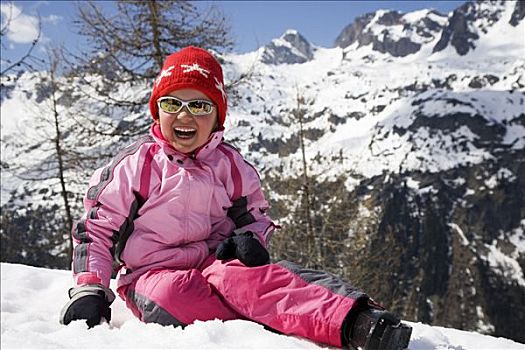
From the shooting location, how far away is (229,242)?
2.66 meters

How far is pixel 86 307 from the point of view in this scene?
228cm

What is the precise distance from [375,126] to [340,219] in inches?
6964

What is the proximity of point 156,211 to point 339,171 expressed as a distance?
876 cm

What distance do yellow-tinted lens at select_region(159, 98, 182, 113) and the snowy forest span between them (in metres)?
4.36

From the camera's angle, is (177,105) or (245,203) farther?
(245,203)

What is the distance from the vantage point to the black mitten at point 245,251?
2.53m

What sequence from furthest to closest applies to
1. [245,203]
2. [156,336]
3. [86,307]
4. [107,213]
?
[245,203] < [107,213] < [86,307] < [156,336]

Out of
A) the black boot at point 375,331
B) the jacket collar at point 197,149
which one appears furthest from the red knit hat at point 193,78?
the black boot at point 375,331

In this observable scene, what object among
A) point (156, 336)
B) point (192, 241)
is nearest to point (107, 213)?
point (192, 241)

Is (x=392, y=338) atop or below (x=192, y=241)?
below

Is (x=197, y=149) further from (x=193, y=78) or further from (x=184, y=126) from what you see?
(x=193, y=78)

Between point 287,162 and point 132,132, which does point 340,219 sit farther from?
point 132,132

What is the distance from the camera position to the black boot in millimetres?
1912

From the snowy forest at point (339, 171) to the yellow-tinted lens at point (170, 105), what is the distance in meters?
4.36
